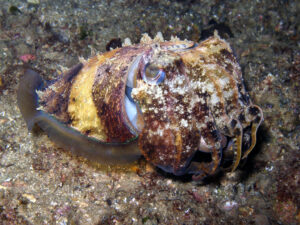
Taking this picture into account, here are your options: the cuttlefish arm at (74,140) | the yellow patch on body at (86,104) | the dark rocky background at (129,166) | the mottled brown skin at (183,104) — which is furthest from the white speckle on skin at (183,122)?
the dark rocky background at (129,166)

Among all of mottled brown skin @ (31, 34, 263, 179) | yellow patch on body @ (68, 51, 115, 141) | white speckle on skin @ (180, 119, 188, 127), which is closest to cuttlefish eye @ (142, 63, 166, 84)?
mottled brown skin @ (31, 34, 263, 179)

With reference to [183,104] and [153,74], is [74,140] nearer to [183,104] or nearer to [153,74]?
[153,74]

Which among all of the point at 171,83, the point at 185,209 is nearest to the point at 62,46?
the point at 171,83

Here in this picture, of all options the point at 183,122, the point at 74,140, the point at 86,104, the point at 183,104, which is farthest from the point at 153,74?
the point at 74,140

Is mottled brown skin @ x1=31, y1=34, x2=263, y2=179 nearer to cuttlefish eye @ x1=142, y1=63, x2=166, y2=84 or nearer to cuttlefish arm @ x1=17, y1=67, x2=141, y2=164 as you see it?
cuttlefish eye @ x1=142, y1=63, x2=166, y2=84

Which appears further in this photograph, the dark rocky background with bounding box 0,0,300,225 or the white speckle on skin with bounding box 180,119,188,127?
the dark rocky background with bounding box 0,0,300,225

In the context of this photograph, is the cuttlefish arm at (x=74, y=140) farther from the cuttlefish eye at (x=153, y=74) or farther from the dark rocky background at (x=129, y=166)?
the cuttlefish eye at (x=153, y=74)
